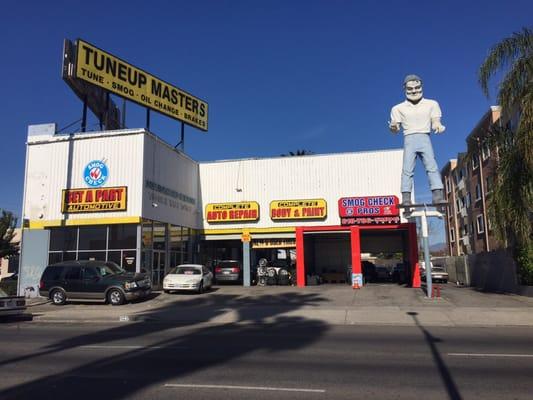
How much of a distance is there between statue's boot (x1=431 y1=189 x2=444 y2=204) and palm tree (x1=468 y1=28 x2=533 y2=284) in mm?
3581

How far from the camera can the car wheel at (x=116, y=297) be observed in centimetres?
2047

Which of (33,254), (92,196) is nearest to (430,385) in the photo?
(92,196)

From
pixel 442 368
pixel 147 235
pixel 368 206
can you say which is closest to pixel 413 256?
pixel 368 206

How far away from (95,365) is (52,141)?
2066cm

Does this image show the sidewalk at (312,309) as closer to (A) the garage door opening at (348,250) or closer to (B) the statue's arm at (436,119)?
(A) the garage door opening at (348,250)

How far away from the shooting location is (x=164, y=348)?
33.2 feet

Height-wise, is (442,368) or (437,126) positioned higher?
(437,126)

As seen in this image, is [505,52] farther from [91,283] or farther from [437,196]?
[91,283]

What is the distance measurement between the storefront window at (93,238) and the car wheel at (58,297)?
3.93 m

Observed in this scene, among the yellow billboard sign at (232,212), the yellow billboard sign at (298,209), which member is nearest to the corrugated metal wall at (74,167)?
the yellow billboard sign at (232,212)

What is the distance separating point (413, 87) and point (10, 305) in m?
20.1

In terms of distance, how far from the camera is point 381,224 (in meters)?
29.8

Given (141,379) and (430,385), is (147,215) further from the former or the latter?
(430,385)

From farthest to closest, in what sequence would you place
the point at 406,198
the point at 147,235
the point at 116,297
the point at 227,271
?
1. the point at 227,271
2. the point at 147,235
3. the point at 406,198
4. the point at 116,297
